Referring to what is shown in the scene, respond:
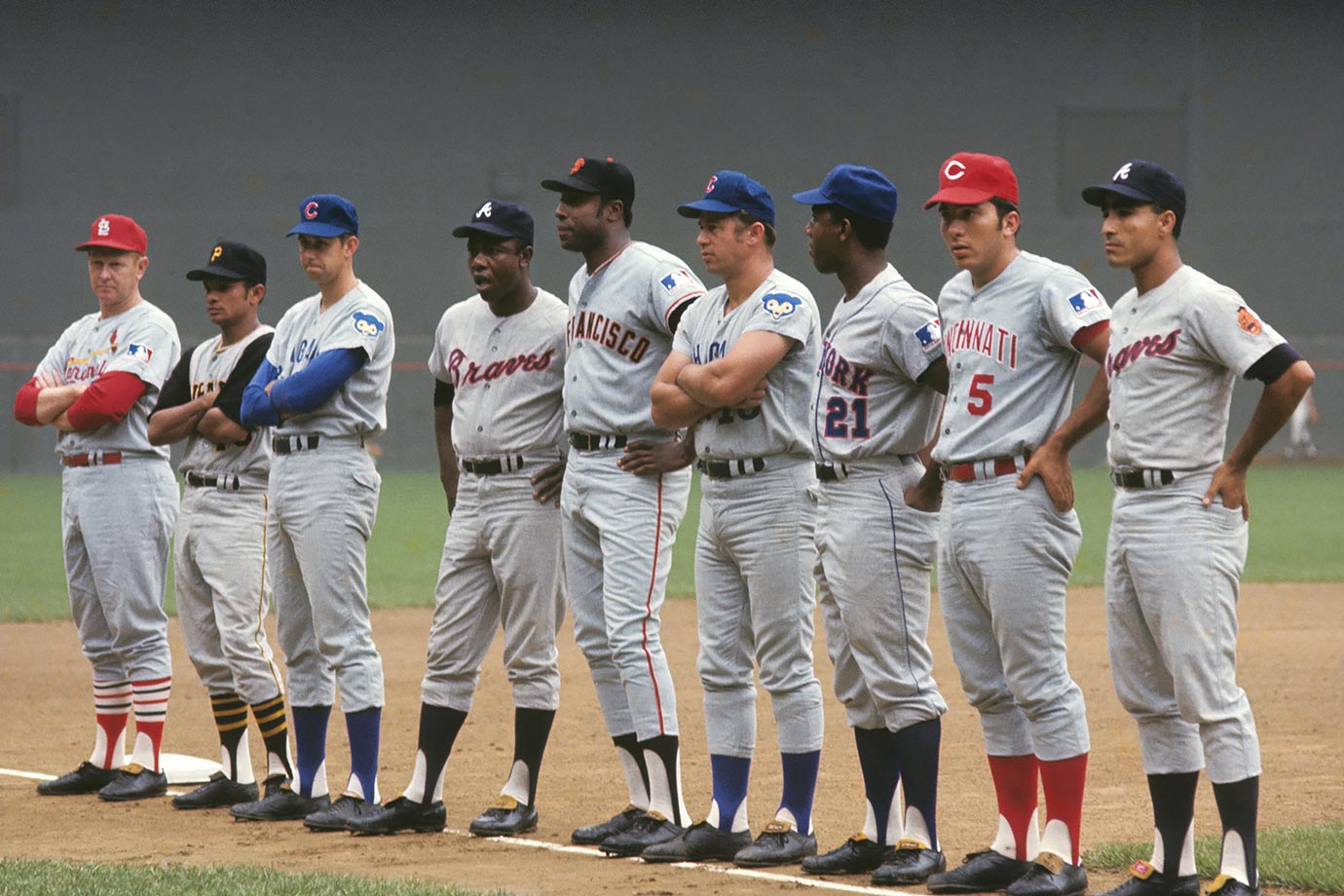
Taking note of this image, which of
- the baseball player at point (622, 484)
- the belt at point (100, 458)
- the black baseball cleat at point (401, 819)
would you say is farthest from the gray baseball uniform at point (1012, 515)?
the belt at point (100, 458)

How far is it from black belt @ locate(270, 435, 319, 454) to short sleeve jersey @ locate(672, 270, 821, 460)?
4.88 ft

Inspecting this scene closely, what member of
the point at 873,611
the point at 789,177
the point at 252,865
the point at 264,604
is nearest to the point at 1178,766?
the point at 873,611

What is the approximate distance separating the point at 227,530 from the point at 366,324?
1.03 meters

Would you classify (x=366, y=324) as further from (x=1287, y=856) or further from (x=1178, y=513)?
(x=1287, y=856)

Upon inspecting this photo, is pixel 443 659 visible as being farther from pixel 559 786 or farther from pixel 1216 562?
pixel 1216 562

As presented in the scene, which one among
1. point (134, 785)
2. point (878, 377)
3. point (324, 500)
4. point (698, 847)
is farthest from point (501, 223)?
point (134, 785)

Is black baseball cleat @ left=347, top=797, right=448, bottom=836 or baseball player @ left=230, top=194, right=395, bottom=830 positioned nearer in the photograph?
black baseball cleat @ left=347, top=797, right=448, bottom=836

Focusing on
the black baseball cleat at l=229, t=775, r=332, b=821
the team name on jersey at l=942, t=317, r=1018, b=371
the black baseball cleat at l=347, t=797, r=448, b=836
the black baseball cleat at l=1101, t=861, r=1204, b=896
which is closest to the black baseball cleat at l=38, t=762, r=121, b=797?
the black baseball cleat at l=229, t=775, r=332, b=821

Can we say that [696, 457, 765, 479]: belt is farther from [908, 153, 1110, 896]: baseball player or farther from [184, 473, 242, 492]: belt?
[184, 473, 242, 492]: belt

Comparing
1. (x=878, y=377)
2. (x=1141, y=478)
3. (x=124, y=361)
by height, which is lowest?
(x=1141, y=478)

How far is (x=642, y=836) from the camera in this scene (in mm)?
5496

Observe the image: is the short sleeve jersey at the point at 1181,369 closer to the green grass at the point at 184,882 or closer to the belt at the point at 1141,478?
the belt at the point at 1141,478

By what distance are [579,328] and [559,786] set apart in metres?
2.10

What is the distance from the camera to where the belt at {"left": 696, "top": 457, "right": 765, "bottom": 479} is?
209 inches
